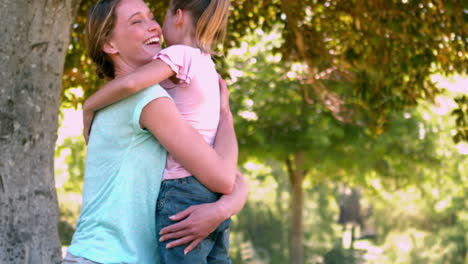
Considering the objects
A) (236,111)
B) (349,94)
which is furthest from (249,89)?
(349,94)

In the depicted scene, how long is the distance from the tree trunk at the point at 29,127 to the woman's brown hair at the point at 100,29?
1.53m

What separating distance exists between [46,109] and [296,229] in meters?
11.4

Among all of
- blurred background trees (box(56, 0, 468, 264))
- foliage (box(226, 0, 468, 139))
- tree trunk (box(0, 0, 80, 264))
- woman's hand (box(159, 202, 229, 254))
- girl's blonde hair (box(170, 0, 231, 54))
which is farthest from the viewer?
blurred background trees (box(56, 0, 468, 264))

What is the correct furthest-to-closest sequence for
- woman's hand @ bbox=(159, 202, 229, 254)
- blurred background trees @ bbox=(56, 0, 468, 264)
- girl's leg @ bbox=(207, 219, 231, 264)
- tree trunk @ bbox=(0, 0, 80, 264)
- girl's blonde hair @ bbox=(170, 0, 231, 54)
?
blurred background trees @ bbox=(56, 0, 468, 264)
tree trunk @ bbox=(0, 0, 80, 264)
girl's blonde hair @ bbox=(170, 0, 231, 54)
girl's leg @ bbox=(207, 219, 231, 264)
woman's hand @ bbox=(159, 202, 229, 254)

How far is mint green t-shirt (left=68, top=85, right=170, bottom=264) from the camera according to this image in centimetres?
215

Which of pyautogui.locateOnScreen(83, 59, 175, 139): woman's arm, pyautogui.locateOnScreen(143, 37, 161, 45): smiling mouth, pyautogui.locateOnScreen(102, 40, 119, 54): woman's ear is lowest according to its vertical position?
pyautogui.locateOnScreen(83, 59, 175, 139): woman's arm

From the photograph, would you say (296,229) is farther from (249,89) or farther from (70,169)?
(70,169)

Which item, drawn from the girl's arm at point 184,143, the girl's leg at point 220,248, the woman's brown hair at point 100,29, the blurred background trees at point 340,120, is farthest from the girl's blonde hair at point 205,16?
the blurred background trees at point 340,120

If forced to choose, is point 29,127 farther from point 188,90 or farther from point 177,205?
point 177,205

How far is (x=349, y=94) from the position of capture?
12078mm

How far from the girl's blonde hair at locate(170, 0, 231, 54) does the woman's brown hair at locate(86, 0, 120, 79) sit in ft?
0.86

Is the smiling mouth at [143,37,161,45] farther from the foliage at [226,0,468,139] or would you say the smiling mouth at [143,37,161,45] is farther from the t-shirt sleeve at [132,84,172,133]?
the foliage at [226,0,468,139]

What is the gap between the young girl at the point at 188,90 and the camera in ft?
7.12

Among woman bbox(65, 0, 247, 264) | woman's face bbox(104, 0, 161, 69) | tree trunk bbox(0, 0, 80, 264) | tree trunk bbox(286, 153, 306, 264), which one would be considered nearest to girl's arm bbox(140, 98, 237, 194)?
woman bbox(65, 0, 247, 264)
